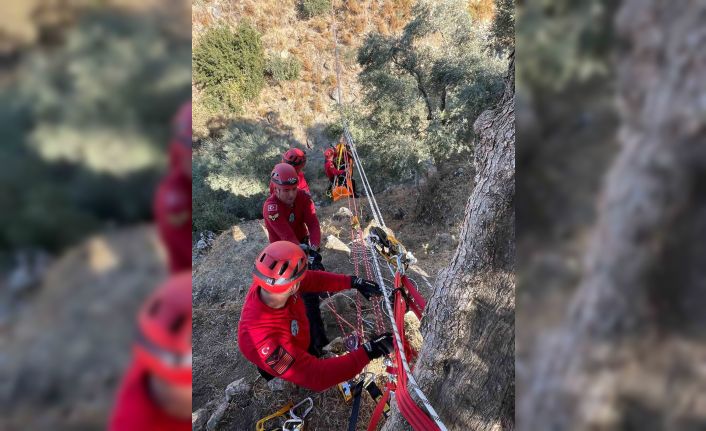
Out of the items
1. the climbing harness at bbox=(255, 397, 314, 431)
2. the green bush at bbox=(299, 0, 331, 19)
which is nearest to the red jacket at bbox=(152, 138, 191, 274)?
the climbing harness at bbox=(255, 397, 314, 431)

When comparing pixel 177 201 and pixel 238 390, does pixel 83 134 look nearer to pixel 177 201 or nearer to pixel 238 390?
pixel 177 201

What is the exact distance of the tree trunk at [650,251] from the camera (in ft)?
1.08

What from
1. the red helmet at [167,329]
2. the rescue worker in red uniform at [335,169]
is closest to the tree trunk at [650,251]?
the red helmet at [167,329]

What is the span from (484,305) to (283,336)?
1594 millimetres

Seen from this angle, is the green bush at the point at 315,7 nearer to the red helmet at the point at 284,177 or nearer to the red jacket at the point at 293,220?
the red jacket at the point at 293,220

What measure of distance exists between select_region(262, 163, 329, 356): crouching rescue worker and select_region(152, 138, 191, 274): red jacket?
363 centimetres

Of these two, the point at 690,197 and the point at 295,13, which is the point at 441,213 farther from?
the point at 295,13

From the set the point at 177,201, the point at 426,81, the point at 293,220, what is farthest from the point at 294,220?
the point at 426,81

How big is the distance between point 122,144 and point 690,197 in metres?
0.58

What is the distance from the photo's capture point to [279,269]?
261cm

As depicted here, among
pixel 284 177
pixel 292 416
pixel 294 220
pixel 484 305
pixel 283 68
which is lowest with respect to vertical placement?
pixel 292 416

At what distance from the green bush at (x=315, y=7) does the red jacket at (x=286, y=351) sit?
1970 cm

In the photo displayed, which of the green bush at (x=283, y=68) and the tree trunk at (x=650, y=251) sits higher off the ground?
the green bush at (x=283, y=68)

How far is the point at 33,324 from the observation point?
0.39 m
